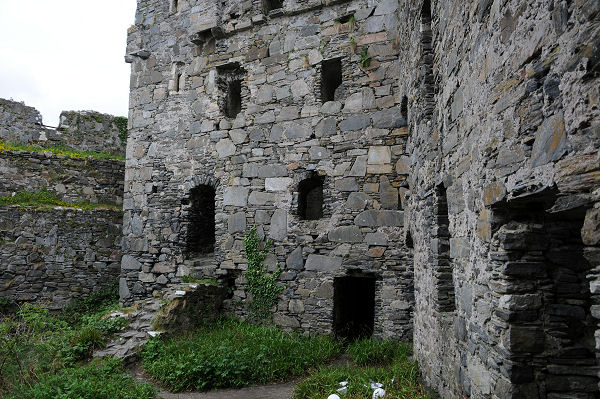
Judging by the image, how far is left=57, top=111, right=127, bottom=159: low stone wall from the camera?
12345mm

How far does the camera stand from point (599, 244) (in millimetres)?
1722

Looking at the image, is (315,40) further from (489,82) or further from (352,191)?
(489,82)

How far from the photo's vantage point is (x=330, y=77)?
8039 millimetres

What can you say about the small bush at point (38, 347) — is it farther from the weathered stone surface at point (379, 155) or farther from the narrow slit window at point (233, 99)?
the weathered stone surface at point (379, 155)

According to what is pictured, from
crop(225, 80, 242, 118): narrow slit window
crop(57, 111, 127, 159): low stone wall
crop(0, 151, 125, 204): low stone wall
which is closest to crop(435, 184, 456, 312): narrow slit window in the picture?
crop(225, 80, 242, 118): narrow slit window

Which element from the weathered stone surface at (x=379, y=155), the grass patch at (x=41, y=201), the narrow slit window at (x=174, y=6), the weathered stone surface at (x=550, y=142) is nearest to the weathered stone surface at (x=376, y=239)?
the weathered stone surface at (x=379, y=155)

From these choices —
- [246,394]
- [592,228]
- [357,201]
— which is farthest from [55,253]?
[592,228]

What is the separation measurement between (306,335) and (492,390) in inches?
184

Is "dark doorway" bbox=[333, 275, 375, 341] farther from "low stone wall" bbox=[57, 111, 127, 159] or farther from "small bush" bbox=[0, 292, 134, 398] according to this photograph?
"low stone wall" bbox=[57, 111, 127, 159]

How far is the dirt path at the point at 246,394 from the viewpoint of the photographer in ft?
17.3

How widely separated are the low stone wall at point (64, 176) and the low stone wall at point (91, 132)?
7.67 feet

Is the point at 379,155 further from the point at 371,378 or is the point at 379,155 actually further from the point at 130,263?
the point at 130,263

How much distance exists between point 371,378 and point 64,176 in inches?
344

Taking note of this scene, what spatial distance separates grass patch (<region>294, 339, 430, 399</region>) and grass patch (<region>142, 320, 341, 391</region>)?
54 centimetres
